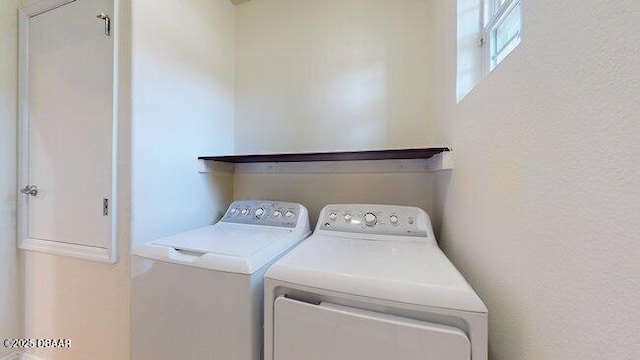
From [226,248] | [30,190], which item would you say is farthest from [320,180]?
[30,190]

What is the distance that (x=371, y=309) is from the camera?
71 cm

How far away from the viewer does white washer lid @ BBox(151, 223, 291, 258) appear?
101cm

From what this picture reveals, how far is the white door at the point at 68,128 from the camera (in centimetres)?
125

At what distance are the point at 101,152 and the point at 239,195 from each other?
0.89 meters

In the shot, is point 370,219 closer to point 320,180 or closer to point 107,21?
point 320,180

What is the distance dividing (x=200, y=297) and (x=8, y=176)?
1.53m

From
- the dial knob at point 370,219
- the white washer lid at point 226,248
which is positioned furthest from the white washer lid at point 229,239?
the dial knob at point 370,219

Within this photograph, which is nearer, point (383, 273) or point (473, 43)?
point (383, 273)

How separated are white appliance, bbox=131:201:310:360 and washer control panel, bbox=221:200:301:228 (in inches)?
10.7

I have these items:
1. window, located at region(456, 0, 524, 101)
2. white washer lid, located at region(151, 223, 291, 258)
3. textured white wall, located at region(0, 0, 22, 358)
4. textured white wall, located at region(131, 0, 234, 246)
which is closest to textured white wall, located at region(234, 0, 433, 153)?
textured white wall, located at region(131, 0, 234, 246)

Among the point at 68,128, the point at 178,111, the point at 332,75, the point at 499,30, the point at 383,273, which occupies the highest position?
the point at 332,75

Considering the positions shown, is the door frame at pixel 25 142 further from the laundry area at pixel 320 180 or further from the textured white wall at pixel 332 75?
the textured white wall at pixel 332 75

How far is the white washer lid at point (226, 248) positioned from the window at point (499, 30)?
43.7 inches

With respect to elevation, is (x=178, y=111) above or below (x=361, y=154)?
above
